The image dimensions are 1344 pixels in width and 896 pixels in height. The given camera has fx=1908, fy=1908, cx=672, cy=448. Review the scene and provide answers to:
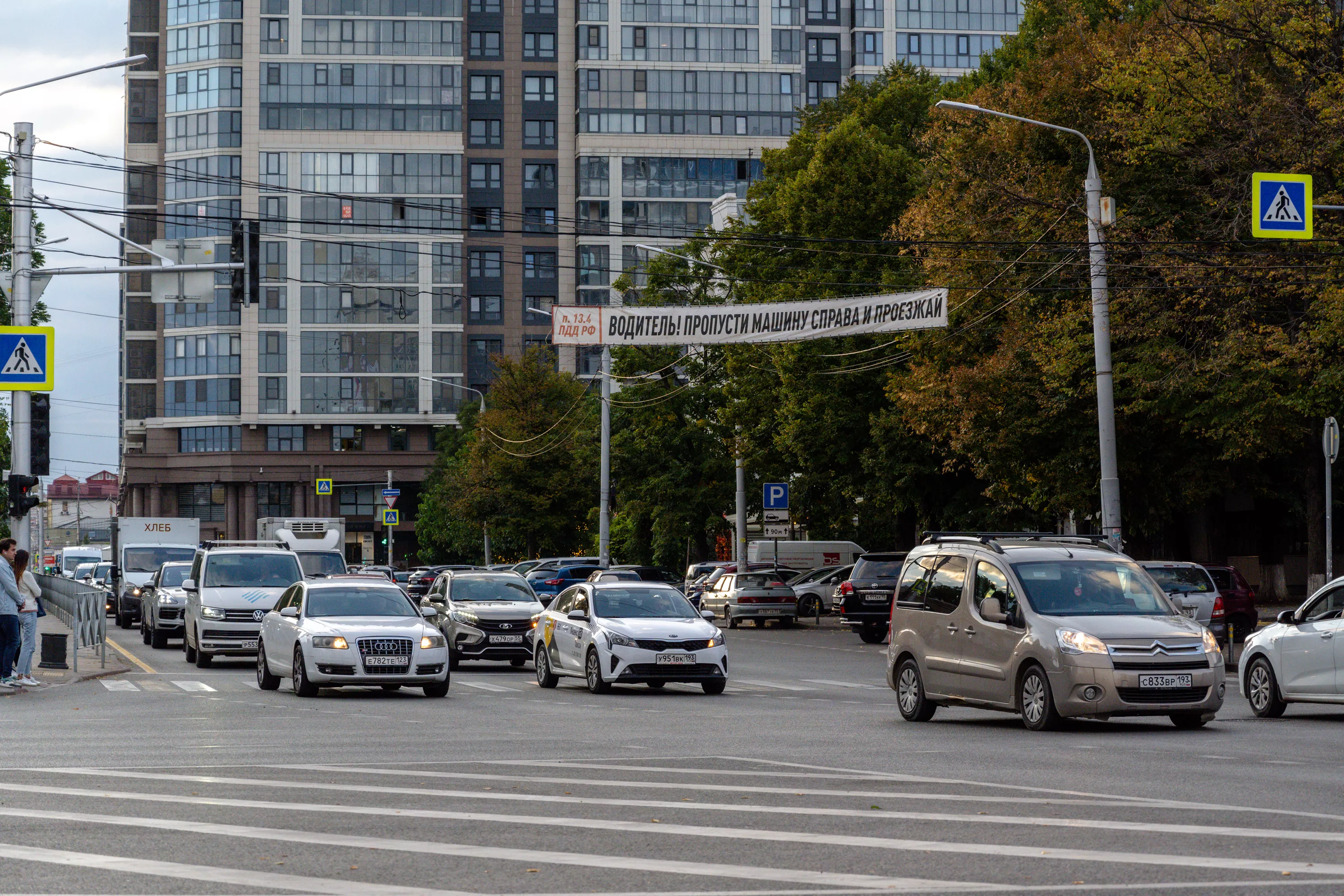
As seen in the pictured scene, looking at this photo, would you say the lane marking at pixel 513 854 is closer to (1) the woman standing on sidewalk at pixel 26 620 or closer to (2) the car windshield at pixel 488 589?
(1) the woman standing on sidewalk at pixel 26 620

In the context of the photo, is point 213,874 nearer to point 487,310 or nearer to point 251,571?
point 251,571

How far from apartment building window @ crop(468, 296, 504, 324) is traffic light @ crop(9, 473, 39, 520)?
87181 millimetres

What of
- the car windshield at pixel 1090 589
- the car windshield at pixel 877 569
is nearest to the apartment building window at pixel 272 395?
the car windshield at pixel 877 569

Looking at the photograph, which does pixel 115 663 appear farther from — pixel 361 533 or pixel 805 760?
pixel 361 533

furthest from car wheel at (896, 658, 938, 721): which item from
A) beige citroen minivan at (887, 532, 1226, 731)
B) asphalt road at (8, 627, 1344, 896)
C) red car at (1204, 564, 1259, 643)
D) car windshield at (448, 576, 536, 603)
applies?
red car at (1204, 564, 1259, 643)

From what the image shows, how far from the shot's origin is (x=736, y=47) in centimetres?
11294

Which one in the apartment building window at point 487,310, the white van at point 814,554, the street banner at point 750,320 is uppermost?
the apartment building window at point 487,310

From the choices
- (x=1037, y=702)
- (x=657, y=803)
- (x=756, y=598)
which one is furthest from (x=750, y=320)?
(x=657, y=803)

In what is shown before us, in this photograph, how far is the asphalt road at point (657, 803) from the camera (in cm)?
889

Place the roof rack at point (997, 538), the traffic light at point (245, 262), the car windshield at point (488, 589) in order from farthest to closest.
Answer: the car windshield at point (488, 589)
the traffic light at point (245, 262)
the roof rack at point (997, 538)

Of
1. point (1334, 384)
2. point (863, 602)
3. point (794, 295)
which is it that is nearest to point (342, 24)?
point (794, 295)

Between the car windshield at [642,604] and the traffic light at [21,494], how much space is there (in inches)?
371

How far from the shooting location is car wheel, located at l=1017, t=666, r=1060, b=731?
58.5 ft

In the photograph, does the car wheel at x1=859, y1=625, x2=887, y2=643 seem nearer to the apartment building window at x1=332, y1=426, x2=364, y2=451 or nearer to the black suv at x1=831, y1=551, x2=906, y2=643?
the black suv at x1=831, y1=551, x2=906, y2=643
